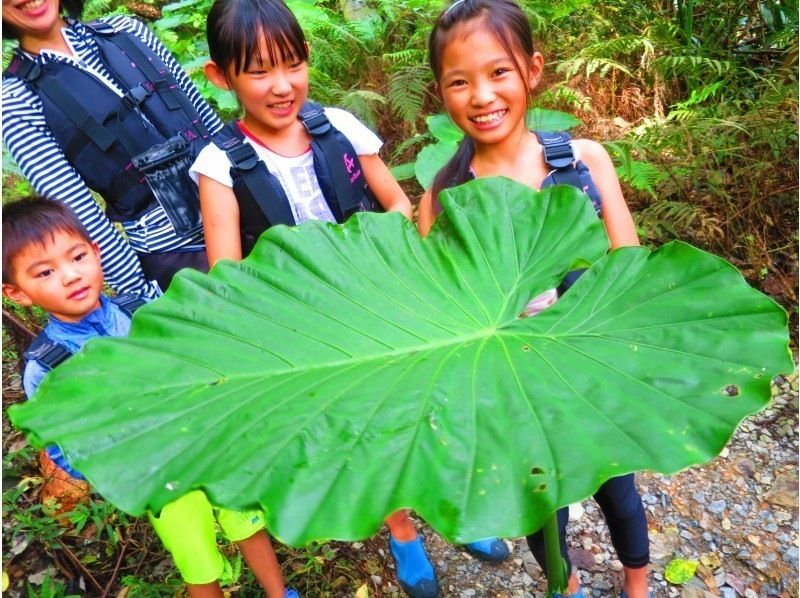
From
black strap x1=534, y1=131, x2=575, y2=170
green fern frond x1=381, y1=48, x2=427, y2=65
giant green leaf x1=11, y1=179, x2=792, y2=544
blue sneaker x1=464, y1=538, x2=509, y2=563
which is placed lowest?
blue sneaker x1=464, y1=538, x2=509, y2=563

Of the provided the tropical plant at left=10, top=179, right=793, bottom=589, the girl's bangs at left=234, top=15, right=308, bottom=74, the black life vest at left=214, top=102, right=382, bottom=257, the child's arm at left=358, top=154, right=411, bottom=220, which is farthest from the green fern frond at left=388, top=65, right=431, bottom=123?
the tropical plant at left=10, top=179, right=793, bottom=589

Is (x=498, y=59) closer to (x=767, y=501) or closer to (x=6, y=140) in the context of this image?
(x=6, y=140)

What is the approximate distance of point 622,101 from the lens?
10.6ft

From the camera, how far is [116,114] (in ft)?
5.49

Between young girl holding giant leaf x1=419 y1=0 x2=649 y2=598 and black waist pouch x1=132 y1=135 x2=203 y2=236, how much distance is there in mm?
689

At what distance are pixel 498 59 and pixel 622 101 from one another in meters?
2.26

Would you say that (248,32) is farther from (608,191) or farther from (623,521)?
(623,521)

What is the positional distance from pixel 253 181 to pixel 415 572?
1.24 metres

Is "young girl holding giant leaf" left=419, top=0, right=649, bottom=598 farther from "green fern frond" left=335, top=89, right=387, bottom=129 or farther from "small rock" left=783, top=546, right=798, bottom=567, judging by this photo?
"green fern frond" left=335, top=89, right=387, bottom=129

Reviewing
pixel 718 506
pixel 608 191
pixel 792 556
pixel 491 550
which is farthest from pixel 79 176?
pixel 792 556

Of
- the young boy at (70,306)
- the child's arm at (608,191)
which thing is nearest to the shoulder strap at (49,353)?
the young boy at (70,306)

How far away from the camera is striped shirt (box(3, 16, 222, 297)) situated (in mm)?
1552

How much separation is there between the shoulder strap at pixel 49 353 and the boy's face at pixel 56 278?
3.4 inches

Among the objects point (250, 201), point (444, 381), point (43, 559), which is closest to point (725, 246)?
point (250, 201)
